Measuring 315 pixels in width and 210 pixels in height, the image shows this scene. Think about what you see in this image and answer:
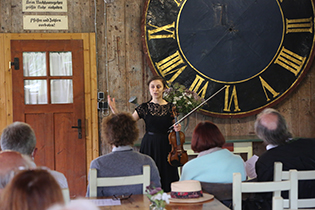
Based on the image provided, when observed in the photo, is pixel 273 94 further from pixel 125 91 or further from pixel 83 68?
pixel 83 68

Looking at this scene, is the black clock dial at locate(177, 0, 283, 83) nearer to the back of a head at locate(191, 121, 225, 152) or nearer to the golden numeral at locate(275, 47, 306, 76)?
the golden numeral at locate(275, 47, 306, 76)

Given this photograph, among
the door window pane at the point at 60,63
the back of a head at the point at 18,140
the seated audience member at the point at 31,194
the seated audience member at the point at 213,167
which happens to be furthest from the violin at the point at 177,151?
the seated audience member at the point at 31,194

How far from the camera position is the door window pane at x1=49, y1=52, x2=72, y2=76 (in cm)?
386

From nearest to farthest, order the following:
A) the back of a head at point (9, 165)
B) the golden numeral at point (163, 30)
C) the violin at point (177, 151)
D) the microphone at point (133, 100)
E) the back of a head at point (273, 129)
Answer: the back of a head at point (9, 165)
the back of a head at point (273, 129)
the violin at point (177, 151)
the microphone at point (133, 100)
the golden numeral at point (163, 30)

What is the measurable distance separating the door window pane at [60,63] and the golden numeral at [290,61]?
2.22 metres

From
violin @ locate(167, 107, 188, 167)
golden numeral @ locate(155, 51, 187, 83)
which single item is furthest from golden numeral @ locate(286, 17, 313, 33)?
violin @ locate(167, 107, 188, 167)

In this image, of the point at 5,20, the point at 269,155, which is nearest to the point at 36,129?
the point at 5,20

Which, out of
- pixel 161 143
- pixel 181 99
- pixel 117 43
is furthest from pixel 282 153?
pixel 117 43

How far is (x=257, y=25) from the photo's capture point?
410 cm

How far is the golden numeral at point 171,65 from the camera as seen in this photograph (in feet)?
12.9

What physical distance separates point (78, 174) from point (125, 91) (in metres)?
0.98

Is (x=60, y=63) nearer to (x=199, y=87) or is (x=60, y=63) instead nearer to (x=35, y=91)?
(x=35, y=91)

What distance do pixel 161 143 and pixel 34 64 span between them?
5.20 ft

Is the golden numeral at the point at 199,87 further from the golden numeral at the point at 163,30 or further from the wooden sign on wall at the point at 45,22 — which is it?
the wooden sign on wall at the point at 45,22
